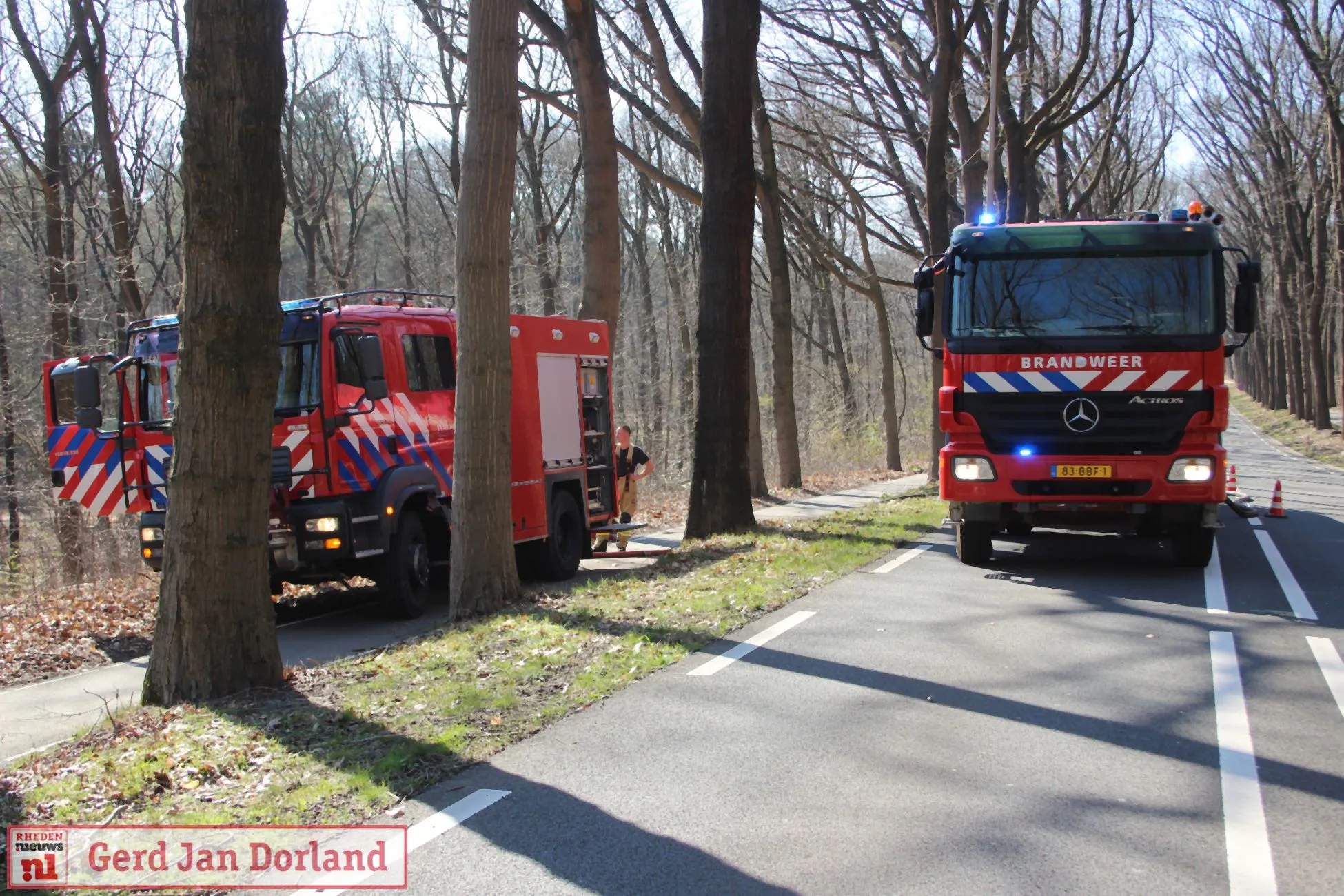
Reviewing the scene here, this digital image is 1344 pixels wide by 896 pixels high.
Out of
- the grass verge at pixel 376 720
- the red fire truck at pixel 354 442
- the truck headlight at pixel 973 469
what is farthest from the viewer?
the red fire truck at pixel 354 442

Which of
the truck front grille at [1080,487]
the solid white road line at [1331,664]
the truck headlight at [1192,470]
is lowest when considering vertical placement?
the solid white road line at [1331,664]

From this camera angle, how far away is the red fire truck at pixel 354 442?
10.6 meters

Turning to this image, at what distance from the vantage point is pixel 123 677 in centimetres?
905

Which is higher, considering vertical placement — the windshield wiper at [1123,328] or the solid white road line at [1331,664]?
the windshield wiper at [1123,328]

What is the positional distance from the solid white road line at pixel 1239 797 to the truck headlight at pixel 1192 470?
345 cm

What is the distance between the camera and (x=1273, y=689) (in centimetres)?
639

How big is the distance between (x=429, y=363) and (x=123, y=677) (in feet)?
14.9

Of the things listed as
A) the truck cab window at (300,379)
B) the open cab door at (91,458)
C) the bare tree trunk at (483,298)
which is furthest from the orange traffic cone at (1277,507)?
the open cab door at (91,458)

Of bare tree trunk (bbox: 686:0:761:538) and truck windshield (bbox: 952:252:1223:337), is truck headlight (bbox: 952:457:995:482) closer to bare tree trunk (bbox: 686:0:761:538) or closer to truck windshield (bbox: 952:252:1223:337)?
truck windshield (bbox: 952:252:1223:337)

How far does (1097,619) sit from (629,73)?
2374 centimetres

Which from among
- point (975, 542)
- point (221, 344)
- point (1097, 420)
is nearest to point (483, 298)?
point (221, 344)

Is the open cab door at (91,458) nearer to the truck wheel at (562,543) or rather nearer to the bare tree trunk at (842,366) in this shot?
the truck wheel at (562,543)

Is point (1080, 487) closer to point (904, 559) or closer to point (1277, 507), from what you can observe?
point (904, 559)

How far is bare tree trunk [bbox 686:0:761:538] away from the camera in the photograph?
45.7ft
